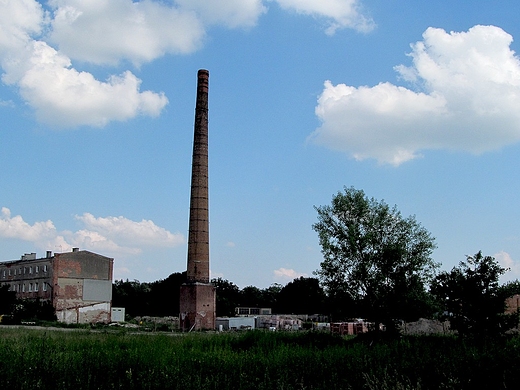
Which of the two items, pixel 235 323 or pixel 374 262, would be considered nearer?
pixel 374 262

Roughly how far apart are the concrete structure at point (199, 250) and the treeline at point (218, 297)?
2866 cm

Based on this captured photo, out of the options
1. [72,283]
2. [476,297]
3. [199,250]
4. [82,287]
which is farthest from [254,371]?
[82,287]

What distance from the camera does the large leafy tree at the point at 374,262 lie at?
2791cm

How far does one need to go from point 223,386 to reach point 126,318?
2234 inches

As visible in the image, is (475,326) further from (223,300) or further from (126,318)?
(223,300)

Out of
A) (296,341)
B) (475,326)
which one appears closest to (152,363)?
(296,341)

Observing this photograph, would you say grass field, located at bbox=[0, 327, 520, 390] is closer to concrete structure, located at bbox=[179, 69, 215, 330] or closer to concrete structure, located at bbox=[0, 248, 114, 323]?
concrete structure, located at bbox=[179, 69, 215, 330]

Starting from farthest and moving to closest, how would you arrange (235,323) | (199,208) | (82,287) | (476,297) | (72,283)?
(82,287), (72,283), (235,323), (199,208), (476,297)

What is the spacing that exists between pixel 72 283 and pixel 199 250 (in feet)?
68.1

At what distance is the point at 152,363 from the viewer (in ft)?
39.2

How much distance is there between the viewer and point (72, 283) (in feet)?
187

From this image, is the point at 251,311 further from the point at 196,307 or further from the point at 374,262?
the point at 374,262

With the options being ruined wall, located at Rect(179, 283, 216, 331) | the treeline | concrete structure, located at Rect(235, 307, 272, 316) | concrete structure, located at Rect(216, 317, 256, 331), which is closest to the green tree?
ruined wall, located at Rect(179, 283, 216, 331)

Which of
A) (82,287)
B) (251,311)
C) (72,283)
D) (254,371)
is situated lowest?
(254,371)
